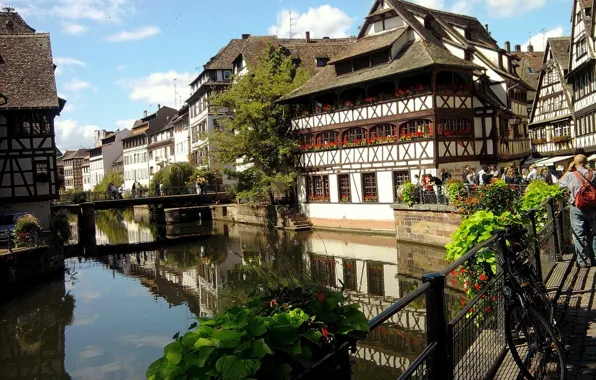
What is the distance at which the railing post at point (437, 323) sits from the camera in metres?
3.51

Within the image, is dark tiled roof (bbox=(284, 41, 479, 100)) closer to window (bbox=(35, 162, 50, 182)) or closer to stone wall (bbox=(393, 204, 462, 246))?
stone wall (bbox=(393, 204, 462, 246))

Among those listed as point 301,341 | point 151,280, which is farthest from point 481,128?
point 301,341

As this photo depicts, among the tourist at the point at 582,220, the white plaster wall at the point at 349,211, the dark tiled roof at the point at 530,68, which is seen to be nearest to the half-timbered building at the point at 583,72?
the white plaster wall at the point at 349,211

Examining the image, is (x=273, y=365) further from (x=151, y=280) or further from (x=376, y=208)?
(x=376, y=208)

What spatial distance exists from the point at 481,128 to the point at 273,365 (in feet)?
91.9

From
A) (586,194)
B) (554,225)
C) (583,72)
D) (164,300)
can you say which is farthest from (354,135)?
(586,194)

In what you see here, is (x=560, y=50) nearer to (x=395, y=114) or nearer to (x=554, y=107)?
(x=554, y=107)

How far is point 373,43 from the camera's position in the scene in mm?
31172

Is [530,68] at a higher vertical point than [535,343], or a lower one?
higher

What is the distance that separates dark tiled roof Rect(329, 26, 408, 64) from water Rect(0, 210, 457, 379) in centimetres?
983

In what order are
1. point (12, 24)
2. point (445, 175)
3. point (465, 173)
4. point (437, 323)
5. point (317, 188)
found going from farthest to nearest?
point (12, 24) < point (317, 188) < point (465, 173) < point (445, 175) < point (437, 323)

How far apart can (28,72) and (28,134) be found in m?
3.42

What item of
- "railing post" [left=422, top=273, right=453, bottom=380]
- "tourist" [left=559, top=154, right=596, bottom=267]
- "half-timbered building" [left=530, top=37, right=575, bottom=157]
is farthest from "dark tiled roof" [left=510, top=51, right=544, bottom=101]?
"railing post" [left=422, top=273, right=453, bottom=380]

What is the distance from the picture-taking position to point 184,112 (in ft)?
229
